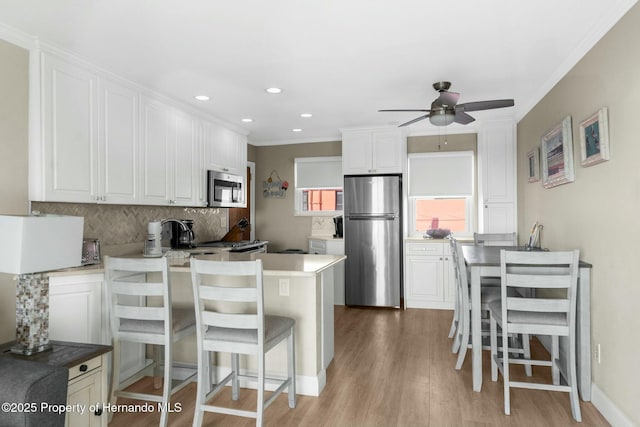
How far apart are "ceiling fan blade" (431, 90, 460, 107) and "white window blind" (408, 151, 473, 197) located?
2.27m

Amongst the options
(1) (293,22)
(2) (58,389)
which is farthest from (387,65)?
(2) (58,389)

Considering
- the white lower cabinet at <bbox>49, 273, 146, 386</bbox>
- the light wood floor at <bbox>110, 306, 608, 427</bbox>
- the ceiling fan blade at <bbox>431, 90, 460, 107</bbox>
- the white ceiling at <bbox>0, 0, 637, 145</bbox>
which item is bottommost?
the light wood floor at <bbox>110, 306, 608, 427</bbox>

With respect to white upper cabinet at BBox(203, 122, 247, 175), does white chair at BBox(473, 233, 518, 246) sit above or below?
below

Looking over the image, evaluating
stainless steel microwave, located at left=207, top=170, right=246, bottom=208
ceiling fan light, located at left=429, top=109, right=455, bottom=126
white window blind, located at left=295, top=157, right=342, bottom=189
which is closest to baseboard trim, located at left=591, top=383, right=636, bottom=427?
ceiling fan light, located at left=429, top=109, right=455, bottom=126

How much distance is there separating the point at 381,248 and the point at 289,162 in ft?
6.94

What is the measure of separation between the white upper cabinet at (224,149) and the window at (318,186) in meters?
1.08

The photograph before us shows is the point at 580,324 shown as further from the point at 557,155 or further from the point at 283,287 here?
the point at 283,287

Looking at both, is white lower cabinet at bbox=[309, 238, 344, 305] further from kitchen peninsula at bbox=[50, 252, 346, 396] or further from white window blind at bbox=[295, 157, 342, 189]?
kitchen peninsula at bbox=[50, 252, 346, 396]

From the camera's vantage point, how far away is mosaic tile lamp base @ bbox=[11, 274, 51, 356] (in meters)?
1.87

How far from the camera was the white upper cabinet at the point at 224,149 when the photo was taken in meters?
4.85

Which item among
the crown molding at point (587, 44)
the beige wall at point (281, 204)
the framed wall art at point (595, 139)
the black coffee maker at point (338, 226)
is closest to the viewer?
the crown molding at point (587, 44)

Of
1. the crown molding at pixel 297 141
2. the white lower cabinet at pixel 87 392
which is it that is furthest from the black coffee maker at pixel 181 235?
the white lower cabinet at pixel 87 392

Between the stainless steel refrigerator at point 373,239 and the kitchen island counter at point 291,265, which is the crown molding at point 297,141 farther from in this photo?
the kitchen island counter at point 291,265

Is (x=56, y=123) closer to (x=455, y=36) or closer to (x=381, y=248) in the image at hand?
(x=455, y=36)
